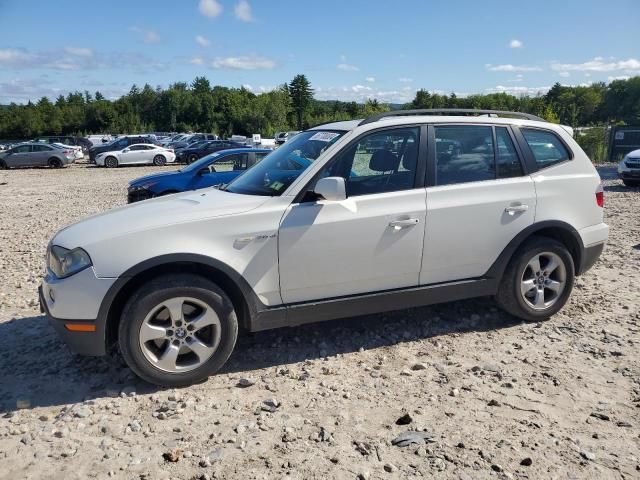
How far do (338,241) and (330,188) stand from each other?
1.39 ft

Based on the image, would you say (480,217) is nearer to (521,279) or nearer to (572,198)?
(521,279)

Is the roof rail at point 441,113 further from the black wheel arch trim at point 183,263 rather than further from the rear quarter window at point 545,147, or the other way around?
the black wheel arch trim at point 183,263

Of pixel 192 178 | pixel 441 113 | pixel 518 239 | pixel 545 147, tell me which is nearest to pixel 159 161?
pixel 192 178

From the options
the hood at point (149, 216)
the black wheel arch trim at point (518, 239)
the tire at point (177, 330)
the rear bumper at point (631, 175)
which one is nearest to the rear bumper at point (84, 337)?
the tire at point (177, 330)

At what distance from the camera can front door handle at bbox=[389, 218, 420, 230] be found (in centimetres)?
414

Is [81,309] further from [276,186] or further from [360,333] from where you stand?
[360,333]

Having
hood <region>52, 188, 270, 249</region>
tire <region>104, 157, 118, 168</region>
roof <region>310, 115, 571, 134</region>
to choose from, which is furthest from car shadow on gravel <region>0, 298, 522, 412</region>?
tire <region>104, 157, 118, 168</region>

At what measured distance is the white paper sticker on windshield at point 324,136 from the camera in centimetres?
439

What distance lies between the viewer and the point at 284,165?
14.9 ft

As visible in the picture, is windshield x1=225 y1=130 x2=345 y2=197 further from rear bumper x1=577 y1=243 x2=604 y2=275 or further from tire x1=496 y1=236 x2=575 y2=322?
rear bumper x1=577 y1=243 x2=604 y2=275

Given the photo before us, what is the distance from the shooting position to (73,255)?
3666 mm

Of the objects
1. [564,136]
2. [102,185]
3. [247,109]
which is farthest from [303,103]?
[564,136]

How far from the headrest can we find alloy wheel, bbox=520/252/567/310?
1.52 metres

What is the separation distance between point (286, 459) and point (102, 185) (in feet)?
61.9
